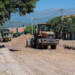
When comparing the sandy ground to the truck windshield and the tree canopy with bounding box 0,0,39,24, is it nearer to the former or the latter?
the tree canopy with bounding box 0,0,39,24

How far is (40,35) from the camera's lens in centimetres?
3516

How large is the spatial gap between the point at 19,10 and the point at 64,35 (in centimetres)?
6244

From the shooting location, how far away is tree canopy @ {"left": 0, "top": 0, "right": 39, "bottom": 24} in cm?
2683

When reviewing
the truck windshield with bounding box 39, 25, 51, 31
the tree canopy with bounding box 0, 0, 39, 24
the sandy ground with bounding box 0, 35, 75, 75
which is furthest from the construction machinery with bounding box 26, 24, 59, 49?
the sandy ground with bounding box 0, 35, 75, 75

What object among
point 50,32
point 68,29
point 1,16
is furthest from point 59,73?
point 68,29

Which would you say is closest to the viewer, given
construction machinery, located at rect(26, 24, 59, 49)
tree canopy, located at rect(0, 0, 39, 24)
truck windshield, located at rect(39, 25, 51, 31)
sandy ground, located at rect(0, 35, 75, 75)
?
sandy ground, located at rect(0, 35, 75, 75)

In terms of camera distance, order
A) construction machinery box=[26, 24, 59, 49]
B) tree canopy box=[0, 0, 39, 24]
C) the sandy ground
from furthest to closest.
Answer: construction machinery box=[26, 24, 59, 49], tree canopy box=[0, 0, 39, 24], the sandy ground

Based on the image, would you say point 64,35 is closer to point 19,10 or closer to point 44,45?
point 44,45

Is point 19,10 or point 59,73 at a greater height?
point 19,10

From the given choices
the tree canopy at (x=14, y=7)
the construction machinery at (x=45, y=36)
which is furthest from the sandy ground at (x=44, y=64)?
the construction machinery at (x=45, y=36)

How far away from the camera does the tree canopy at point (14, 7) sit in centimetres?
2683

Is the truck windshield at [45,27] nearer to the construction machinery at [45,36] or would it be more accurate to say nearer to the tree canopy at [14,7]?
the construction machinery at [45,36]

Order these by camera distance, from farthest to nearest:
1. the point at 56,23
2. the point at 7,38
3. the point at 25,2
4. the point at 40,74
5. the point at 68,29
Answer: the point at 56,23 < the point at 68,29 < the point at 7,38 < the point at 25,2 < the point at 40,74

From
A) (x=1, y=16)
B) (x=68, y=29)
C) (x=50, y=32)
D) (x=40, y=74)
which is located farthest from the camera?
(x=68, y=29)
